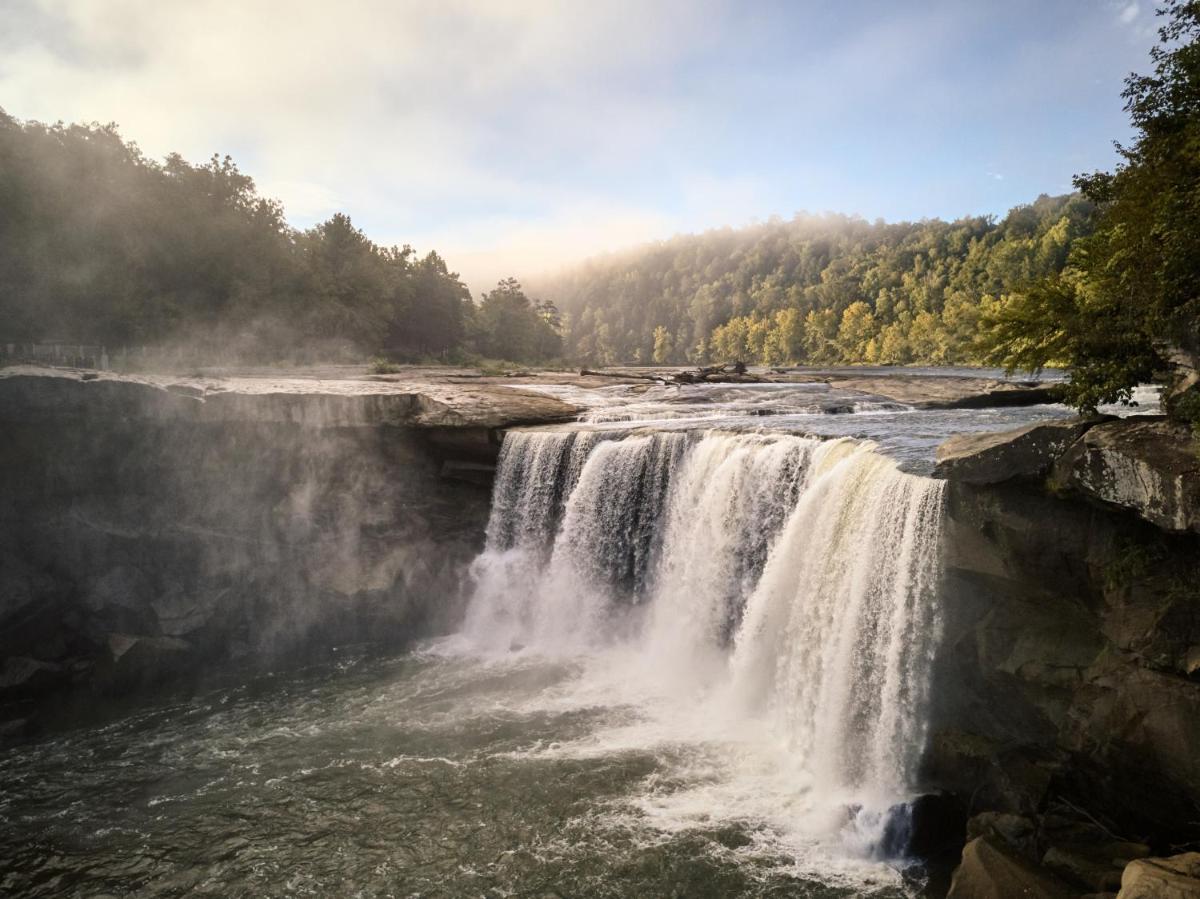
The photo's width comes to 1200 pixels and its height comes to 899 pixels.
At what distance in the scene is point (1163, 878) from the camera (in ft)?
20.1

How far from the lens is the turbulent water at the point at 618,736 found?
922 centimetres

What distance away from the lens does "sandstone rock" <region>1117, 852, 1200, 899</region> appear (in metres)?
5.93

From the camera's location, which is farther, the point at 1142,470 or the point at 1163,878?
the point at 1142,470

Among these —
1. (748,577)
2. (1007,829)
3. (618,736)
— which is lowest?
(618,736)

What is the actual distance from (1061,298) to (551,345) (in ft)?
223

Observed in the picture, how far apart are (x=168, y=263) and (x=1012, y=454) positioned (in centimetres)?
4078

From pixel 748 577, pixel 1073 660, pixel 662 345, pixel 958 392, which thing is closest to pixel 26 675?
pixel 748 577

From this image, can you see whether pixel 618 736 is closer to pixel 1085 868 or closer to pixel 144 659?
pixel 1085 868

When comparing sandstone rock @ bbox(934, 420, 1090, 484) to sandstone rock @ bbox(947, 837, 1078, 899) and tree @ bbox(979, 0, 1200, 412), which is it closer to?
tree @ bbox(979, 0, 1200, 412)

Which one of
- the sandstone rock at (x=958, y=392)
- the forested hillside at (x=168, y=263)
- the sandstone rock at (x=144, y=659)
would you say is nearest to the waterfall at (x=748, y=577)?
the sandstone rock at (x=144, y=659)

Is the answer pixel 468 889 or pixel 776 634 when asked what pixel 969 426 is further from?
pixel 468 889

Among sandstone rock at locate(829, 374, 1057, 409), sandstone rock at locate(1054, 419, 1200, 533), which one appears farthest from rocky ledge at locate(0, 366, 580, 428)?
sandstone rock at locate(1054, 419, 1200, 533)

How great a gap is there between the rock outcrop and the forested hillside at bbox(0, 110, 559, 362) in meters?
18.0

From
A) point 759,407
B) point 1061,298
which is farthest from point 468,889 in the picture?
point 759,407
